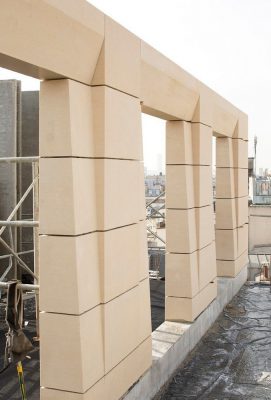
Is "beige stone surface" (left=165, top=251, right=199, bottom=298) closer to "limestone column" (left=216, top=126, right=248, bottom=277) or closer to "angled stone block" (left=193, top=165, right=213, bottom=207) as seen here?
"angled stone block" (left=193, top=165, right=213, bottom=207)

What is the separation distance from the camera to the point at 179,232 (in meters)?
9.06

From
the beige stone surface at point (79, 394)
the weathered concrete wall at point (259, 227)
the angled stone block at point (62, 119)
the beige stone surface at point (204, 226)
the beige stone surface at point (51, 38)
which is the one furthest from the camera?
the weathered concrete wall at point (259, 227)

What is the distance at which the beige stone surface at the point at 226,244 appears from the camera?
12914mm

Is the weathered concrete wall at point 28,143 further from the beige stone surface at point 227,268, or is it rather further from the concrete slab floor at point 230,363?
the concrete slab floor at point 230,363

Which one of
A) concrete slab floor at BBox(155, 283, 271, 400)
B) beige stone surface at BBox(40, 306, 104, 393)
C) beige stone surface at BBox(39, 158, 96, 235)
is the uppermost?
beige stone surface at BBox(39, 158, 96, 235)

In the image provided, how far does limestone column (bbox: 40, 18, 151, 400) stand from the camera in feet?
17.2

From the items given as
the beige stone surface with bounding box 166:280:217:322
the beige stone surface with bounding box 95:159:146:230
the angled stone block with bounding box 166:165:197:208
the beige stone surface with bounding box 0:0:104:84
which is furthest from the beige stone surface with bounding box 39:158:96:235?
the beige stone surface with bounding box 166:280:217:322

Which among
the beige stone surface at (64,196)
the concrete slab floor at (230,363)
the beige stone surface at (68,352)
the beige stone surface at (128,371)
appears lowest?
the concrete slab floor at (230,363)

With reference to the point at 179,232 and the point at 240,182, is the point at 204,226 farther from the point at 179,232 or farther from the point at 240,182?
the point at 240,182

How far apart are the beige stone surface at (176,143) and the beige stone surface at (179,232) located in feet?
3.33

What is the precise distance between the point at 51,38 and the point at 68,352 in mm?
3431

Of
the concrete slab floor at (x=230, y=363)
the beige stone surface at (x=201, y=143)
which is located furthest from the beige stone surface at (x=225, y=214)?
the beige stone surface at (x=201, y=143)

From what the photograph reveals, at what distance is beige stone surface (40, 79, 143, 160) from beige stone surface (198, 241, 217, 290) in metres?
3.98

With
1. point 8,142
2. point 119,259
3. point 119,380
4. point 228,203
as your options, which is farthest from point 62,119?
point 8,142
